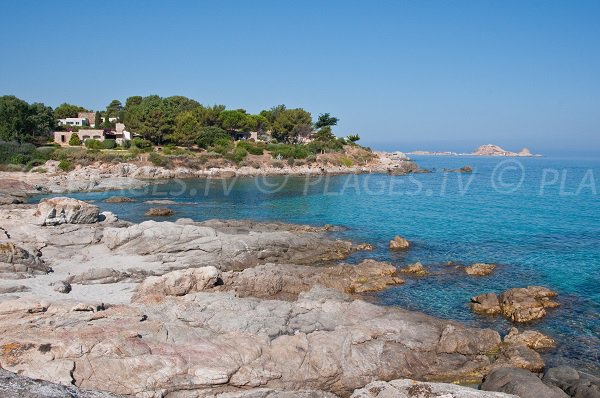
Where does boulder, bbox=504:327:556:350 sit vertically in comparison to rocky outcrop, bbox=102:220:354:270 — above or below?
below

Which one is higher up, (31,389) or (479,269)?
(31,389)

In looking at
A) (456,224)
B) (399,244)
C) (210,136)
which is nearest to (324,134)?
(210,136)

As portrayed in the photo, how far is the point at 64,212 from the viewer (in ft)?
102

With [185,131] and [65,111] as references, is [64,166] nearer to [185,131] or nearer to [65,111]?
[185,131]

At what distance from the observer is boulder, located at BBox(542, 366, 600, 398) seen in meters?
14.0

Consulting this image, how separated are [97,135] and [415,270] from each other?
82.1 m

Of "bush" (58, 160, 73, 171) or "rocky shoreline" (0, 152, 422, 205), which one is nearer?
"rocky shoreline" (0, 152, 422, 205)

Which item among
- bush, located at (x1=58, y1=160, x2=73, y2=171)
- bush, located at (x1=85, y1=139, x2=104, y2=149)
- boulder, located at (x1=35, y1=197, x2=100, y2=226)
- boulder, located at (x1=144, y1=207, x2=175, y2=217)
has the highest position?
bush, located at (x1=85, y1=139, x2=104, y2=149)

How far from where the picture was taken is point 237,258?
27875mm

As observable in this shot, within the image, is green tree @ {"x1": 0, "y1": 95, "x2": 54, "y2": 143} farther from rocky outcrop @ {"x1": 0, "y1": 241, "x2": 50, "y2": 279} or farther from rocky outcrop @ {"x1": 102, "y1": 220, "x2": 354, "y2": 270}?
rocky outcrop @ {"x1": 0, "y1": 241, "x2": 50, "y2": 279}

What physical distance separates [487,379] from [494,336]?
11.3 feet

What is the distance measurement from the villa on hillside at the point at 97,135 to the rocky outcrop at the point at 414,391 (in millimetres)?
87137

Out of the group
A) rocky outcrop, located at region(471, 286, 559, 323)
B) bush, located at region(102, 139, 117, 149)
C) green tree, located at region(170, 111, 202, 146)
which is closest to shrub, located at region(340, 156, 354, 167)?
green tree, located at region(170, 111, 202, 146)

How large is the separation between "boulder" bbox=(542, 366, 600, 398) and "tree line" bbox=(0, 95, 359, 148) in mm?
82559
